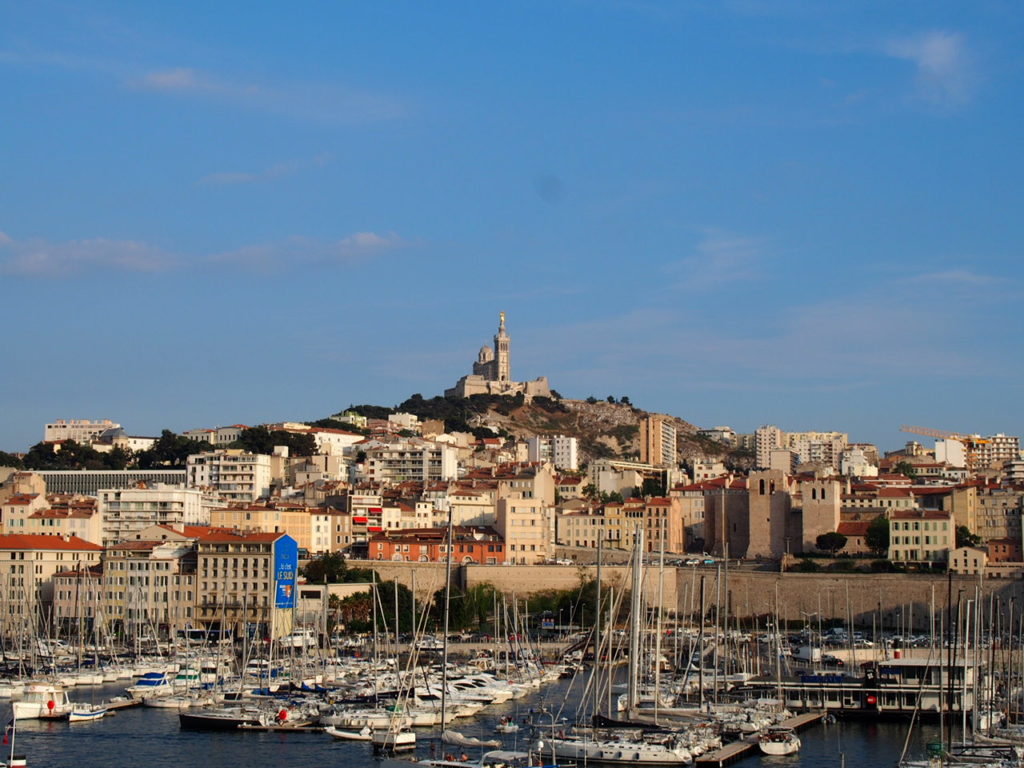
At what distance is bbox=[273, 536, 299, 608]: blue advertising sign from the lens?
61.8m

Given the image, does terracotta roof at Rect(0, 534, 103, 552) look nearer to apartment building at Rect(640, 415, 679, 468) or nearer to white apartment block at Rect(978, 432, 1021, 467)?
apartment building at Rect(640, 415, 679, 468)

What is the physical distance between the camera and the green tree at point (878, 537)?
253 feet

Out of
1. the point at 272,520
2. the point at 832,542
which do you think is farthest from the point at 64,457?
the point at 832,542

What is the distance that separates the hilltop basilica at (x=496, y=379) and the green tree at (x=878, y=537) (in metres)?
73.0

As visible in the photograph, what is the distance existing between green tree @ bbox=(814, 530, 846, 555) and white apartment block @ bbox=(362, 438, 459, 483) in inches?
1118

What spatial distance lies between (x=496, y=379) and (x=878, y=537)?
8206 centimetres

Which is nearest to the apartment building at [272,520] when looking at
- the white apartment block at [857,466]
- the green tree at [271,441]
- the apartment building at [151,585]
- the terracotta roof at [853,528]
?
the apartment building at [151,585]

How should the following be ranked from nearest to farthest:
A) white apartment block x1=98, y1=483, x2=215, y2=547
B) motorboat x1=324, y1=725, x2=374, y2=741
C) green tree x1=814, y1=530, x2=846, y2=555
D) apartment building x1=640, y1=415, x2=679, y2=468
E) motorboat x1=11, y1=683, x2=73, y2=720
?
1. motorboat x1=324, y1=725, x2=374, y2=741
2. motorboat x1=11, y1=683, x2=73, y2=720
3. green tree x1=814, y1=530, x2=846, y2=555
4. white apartment block x1=98, y1=483, x2=215, y2=547
5. apartment building x1=640, y1=415, x2=679, y2=468

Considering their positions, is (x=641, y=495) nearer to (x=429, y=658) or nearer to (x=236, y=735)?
(x=429, y=658)

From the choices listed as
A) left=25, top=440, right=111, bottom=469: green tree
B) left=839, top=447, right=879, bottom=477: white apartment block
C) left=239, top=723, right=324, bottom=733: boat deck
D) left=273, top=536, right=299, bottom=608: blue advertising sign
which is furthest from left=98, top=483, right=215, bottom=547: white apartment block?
left=839, top=447, right=879, bottom=477: white apartment block

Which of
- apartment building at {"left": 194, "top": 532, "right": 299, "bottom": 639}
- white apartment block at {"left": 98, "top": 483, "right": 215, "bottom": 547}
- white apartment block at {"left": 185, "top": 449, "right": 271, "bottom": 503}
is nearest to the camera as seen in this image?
apartment building at {"left": 194, "top": 532, "right": 299, "bottom": 639}

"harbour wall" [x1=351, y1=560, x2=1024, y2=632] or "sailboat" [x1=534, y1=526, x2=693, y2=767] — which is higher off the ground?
"harbour wall" [x1=351, y1=560, x2=1024, y2=632]

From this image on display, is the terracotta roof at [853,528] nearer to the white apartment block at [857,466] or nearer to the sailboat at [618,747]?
the white apartment block at [857,466]

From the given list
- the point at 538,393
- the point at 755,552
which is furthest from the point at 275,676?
the point at 538,393
